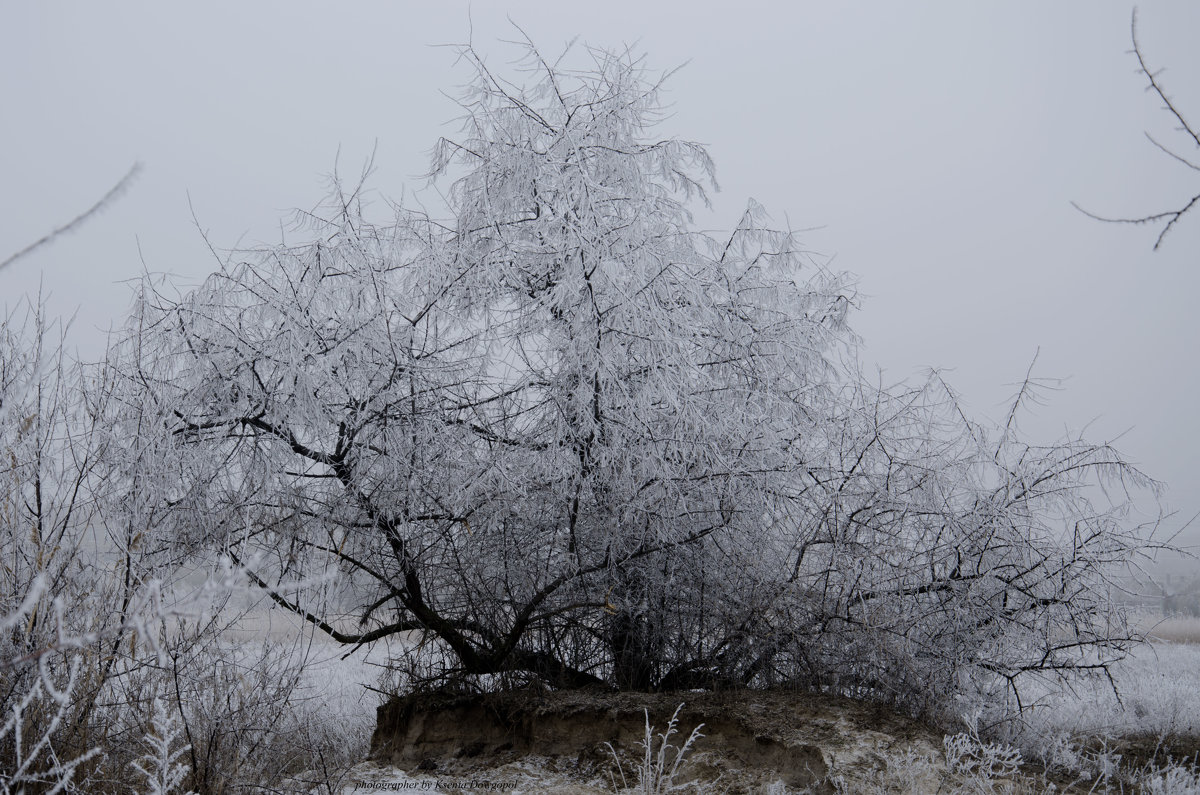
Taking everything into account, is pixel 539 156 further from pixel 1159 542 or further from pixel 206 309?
pixel 1159 542

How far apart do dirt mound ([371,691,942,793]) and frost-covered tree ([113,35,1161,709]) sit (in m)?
0.35

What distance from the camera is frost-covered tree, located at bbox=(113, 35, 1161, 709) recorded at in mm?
5098

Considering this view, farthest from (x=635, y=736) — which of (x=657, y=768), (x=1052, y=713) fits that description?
(x=1052, y=713)

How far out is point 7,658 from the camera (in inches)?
132

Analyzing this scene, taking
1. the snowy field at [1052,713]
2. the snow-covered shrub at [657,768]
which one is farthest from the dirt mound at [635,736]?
the snowy field at [1052,713]

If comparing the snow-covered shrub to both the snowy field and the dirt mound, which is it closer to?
the dirt mound

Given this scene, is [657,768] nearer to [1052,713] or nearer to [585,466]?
[585,466]

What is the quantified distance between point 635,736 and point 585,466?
1576 millimetres

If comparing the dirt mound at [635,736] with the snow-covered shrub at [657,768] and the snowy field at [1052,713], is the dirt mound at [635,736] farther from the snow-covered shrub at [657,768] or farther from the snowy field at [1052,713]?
the snowy field at [1052,713]

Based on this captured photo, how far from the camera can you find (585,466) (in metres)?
5.38

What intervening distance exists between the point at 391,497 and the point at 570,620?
1519 millimetres

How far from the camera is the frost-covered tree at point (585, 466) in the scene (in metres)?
5.10

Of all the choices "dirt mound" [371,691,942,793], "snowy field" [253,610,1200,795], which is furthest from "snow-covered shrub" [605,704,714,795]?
"snowy field" [253,610,1200,795]

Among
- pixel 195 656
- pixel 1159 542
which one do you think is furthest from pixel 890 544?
pixel 195 656
